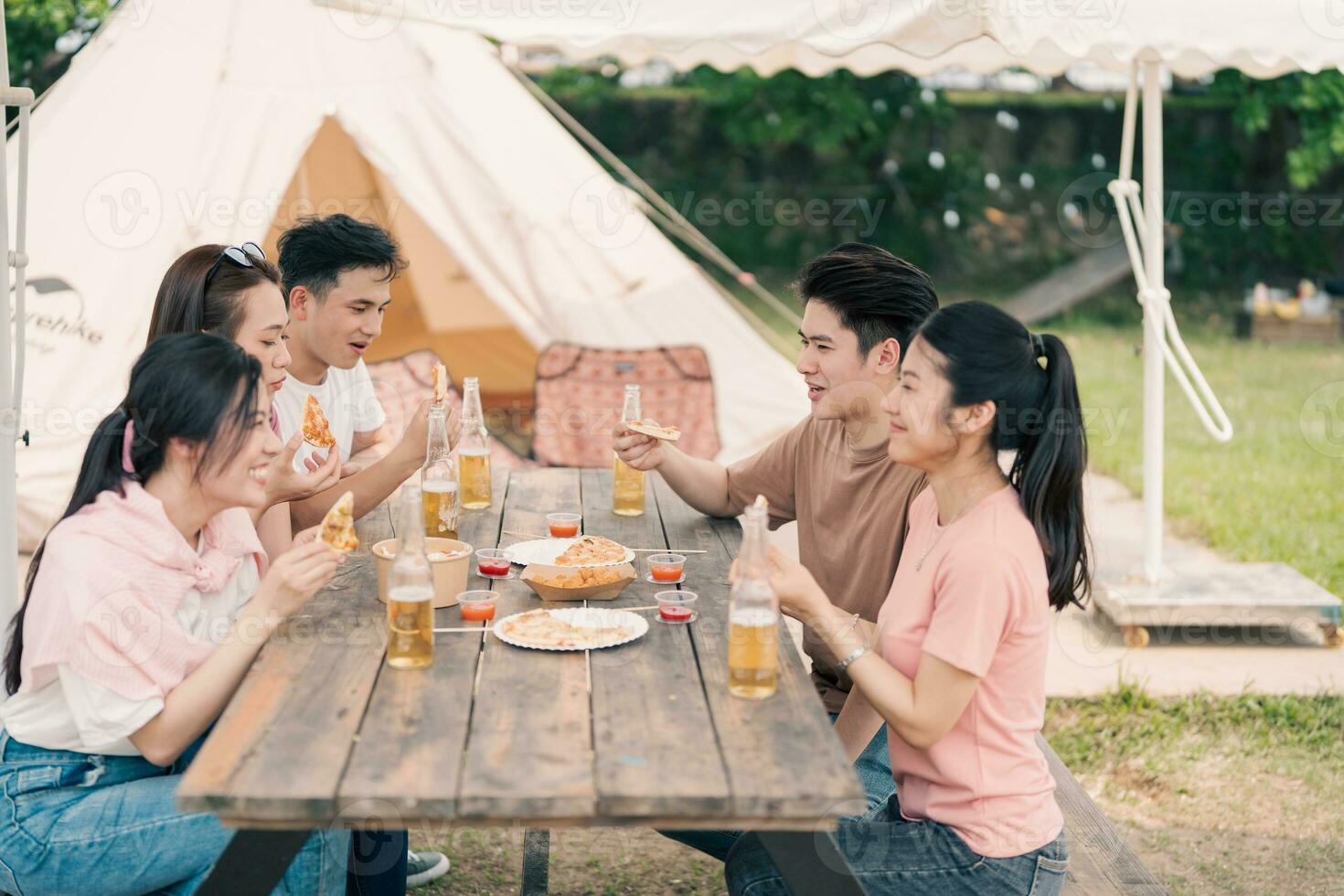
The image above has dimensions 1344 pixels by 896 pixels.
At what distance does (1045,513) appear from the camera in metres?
2.36

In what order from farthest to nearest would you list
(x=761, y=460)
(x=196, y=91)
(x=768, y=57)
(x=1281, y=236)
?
(x=1281, y=236) → (x=196, y=91) → (x=768, y=57) → (x=761, y=460)

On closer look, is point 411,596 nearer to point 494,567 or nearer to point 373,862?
point 494,567

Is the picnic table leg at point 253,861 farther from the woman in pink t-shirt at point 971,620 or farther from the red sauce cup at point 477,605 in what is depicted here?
the woman in pink t-shirt at point 971,620

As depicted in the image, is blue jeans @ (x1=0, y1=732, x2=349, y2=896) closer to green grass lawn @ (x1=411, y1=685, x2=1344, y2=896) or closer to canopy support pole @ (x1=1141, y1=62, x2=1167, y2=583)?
green grass lawn @ (x1=411, y1=685, x2=1344, y2=896)

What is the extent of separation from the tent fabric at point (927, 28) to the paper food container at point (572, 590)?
2268 millimetres

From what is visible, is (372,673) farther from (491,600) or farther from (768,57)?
(768,57)

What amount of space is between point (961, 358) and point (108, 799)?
1.63 m

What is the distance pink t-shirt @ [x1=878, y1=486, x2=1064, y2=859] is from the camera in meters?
2.16

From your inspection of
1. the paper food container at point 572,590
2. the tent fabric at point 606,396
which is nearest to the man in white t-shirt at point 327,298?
the paper food container at point 572,590

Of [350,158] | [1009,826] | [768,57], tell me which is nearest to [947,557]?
[1009,826]

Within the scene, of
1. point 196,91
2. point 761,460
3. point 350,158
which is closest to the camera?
point 761,460

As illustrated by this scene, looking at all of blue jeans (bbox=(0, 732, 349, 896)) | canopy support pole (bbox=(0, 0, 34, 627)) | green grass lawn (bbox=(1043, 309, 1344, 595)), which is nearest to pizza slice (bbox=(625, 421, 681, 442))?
blue jeans (bbox=(0, 732, 349, 896))

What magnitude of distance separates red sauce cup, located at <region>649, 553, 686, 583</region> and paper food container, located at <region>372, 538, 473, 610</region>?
1.27ft

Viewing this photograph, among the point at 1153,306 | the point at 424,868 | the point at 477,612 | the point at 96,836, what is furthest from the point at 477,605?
the point at 1153,306
